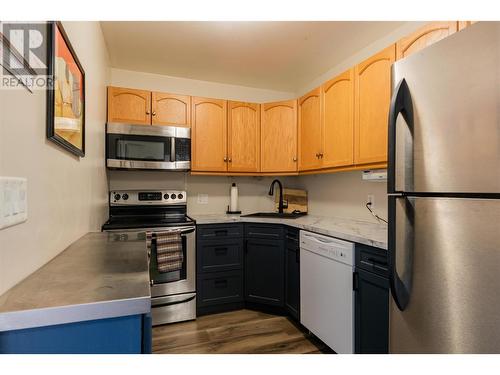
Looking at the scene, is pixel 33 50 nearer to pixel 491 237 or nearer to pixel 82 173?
pixel 82 173

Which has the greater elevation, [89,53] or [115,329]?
[89,53]

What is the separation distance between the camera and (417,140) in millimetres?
1038

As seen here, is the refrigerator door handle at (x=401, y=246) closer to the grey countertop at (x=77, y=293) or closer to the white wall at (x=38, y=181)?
the grey countertop at (x=77, y=293)

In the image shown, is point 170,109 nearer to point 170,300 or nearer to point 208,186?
point 208,186

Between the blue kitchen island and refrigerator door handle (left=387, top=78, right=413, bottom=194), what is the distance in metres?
1.01

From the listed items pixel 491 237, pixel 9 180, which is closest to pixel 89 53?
pixel 9 180

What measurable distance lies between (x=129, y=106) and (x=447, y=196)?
258 cm

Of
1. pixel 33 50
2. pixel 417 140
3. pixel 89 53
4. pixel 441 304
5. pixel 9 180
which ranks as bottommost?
pixel 441 304

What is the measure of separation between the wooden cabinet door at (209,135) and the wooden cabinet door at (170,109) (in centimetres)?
7

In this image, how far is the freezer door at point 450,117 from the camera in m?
0.83

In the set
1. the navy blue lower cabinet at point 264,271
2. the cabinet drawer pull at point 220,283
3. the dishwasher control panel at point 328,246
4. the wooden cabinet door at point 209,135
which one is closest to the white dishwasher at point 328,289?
the dishwasher control panel at point 328,246

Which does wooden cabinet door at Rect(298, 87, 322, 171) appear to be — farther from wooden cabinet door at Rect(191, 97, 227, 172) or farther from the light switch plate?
the light switch plate

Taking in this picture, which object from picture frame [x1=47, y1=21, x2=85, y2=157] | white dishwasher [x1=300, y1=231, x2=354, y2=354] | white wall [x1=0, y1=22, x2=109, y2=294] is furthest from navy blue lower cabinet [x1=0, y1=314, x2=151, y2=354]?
white dishwasher [x1=300, y1=231, x2=354, y2=354]
